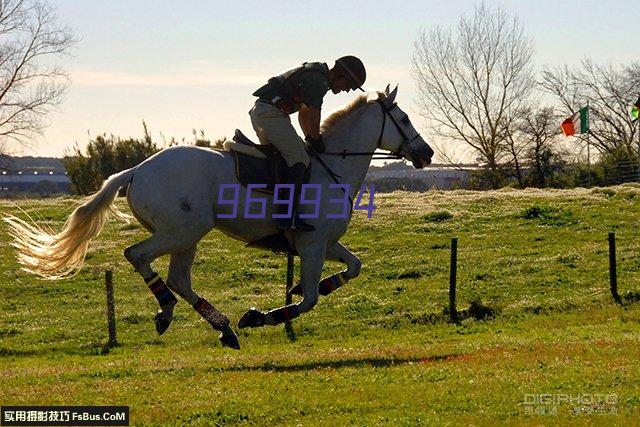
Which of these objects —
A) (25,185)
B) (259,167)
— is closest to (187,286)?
(259,167)

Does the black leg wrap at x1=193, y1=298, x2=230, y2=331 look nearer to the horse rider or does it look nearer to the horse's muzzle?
the horse rider

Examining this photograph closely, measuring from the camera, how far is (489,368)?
1322cm

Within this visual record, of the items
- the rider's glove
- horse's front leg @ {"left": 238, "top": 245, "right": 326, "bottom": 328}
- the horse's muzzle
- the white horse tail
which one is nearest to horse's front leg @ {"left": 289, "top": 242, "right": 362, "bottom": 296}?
horse's front leg @ {"left": 238, "top": 245, "right": 326, "bottom": 328}

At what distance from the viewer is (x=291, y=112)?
14.4 meters

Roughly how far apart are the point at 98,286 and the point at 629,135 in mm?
66614

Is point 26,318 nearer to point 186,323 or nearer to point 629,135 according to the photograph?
point 186,323

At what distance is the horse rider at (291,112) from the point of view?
14.0m

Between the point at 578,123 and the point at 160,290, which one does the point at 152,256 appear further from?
the point at 578,123

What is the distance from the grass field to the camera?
1081 cm

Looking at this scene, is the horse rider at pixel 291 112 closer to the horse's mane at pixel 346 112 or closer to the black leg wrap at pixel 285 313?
the horse's mane at pixel 346 112

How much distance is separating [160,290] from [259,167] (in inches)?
81.4

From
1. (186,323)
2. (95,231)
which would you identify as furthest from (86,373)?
(186,323)

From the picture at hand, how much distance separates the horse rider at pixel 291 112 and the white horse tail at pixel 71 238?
1872mm

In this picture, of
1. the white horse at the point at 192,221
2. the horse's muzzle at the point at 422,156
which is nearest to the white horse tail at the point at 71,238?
the white horse at the point at 192,221
